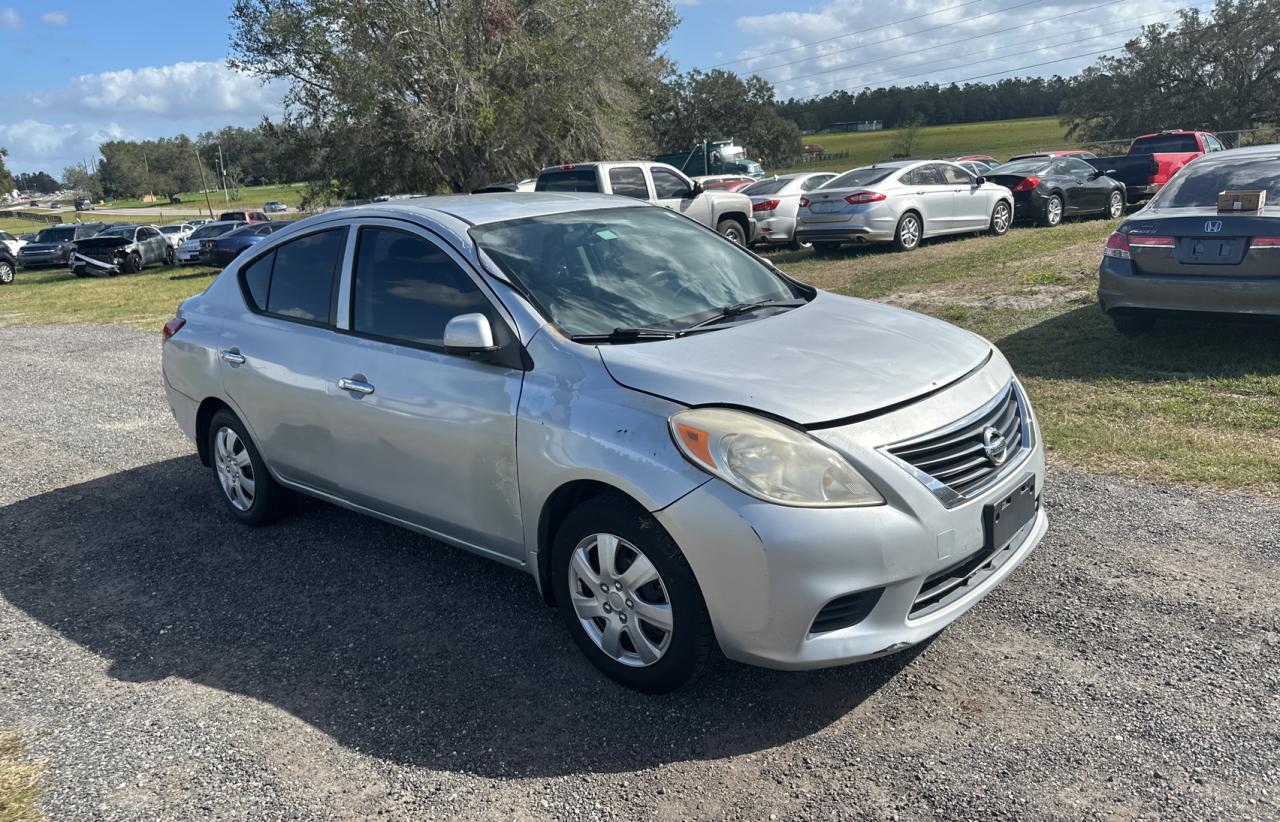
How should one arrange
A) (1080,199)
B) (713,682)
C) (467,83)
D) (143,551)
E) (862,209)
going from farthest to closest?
(467,83) → (1080,199) → (862,209) → (143,551) → (713,682)

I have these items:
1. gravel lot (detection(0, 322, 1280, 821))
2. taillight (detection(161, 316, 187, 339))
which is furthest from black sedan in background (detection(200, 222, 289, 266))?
gravel lot (detection(0, 322, 1280, 821))

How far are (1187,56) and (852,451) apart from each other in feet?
186

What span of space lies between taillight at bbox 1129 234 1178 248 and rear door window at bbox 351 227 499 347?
574 cm

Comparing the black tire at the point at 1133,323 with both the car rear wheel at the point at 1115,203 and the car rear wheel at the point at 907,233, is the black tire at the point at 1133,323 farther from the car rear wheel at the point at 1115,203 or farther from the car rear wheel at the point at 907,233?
the car rear wheel at the point at 1115,203

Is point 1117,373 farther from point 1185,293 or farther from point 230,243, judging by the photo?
point 230,243

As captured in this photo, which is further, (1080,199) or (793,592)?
(1080,199)

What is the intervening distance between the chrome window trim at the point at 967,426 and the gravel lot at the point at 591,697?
0.71 metres

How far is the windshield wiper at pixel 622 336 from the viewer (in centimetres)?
367

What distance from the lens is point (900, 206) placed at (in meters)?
15.8

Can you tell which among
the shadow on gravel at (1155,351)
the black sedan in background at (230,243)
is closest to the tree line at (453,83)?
the black sedan in background at (230,243)

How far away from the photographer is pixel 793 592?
301cm

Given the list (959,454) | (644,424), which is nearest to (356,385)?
(644,424)

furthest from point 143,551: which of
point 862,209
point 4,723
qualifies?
point 862,209

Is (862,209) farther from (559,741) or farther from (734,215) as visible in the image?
(559,741)
